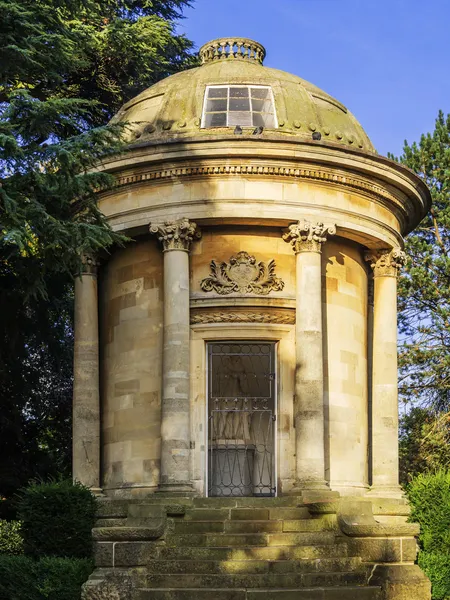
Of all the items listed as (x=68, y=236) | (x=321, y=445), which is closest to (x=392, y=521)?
(x=321, y=445)

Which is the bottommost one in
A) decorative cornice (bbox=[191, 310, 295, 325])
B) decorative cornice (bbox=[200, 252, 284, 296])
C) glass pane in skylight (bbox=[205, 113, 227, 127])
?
decorative cornice (bbox=[191, 310, 295, 325])

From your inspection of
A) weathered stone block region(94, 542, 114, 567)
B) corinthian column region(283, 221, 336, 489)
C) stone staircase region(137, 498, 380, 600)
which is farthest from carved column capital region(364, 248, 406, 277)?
weathered stone block region(94, 542, 114, 567)

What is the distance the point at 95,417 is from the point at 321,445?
4.41 meters

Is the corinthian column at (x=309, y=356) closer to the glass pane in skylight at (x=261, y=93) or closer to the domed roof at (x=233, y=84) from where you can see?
the domed roof at (x=233, y=84)

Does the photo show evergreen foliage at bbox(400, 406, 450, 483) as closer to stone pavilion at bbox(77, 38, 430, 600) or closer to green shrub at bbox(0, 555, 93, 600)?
stone pavilion at bbox(77, 38, 430, 600)

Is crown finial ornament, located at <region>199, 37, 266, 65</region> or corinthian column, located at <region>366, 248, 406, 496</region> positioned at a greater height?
crown finial ornament, located at <region>199, 37, 266, 65</region>

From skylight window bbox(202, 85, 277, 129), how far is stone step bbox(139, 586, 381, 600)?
941 cm

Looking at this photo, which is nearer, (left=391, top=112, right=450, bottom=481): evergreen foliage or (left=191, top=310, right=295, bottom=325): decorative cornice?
(left=191, top=310, right=295, bottom=325): decorative cornice

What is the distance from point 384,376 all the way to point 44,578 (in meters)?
7.76

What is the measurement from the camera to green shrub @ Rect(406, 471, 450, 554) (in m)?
17.4

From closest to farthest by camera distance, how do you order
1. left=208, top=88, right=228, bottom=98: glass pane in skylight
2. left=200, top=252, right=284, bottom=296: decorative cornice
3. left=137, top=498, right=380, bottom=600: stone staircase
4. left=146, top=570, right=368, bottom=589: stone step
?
left=137, top=498, right=380, bottom=600: stone staircase → left=146, top=570, right=368, bottom=589: stone step → left=200, top=252, right=284, bottom=296: decorative cornice → left=208, top=88, right=228, bottom=98: glass pane in skylight

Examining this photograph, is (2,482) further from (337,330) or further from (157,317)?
(337,330)

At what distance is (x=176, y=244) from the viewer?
750 inches

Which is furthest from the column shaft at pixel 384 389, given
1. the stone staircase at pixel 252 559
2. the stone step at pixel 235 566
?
the stone step at pixel 235 566
